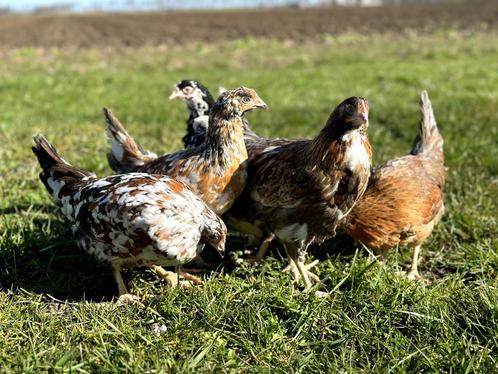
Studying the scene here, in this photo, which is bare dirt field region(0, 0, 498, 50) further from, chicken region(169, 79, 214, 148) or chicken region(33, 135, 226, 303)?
chicken region(33, 135, 226, 303)

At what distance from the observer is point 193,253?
9.48 ft

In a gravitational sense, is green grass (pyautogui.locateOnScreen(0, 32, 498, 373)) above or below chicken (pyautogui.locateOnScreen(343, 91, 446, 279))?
below

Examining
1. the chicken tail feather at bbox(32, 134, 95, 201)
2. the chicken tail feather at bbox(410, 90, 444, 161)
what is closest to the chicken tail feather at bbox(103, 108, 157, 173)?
the chicken tail feather at bbox(32, 134, 95, 201)

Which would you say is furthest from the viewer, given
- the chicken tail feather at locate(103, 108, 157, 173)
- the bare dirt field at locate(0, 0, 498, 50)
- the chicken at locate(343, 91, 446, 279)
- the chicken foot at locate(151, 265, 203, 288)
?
the bare dirt field at locate(0, 0, 498, 50)

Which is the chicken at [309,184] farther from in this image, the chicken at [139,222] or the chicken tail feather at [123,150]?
the chicken tail feather at [123,150]

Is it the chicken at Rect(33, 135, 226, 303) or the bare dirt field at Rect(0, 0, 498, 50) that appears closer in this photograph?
the chicken at Rect(33, 135, 226, 303)

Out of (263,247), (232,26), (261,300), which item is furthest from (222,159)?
(232,26)

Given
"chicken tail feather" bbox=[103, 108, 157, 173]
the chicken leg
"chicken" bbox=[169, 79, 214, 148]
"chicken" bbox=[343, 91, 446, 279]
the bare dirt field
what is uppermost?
the bare dirt field

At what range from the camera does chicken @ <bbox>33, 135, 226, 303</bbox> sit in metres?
2.76

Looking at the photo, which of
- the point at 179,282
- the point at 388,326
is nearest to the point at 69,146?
the point at 179,282

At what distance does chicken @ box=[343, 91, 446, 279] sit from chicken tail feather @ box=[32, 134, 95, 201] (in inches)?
74.4

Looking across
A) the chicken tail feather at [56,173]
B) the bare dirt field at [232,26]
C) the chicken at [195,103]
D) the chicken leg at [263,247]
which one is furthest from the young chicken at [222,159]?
the bare dirt field at [232,26]

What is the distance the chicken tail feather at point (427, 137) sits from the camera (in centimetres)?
420

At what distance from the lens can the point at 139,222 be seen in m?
2.74
